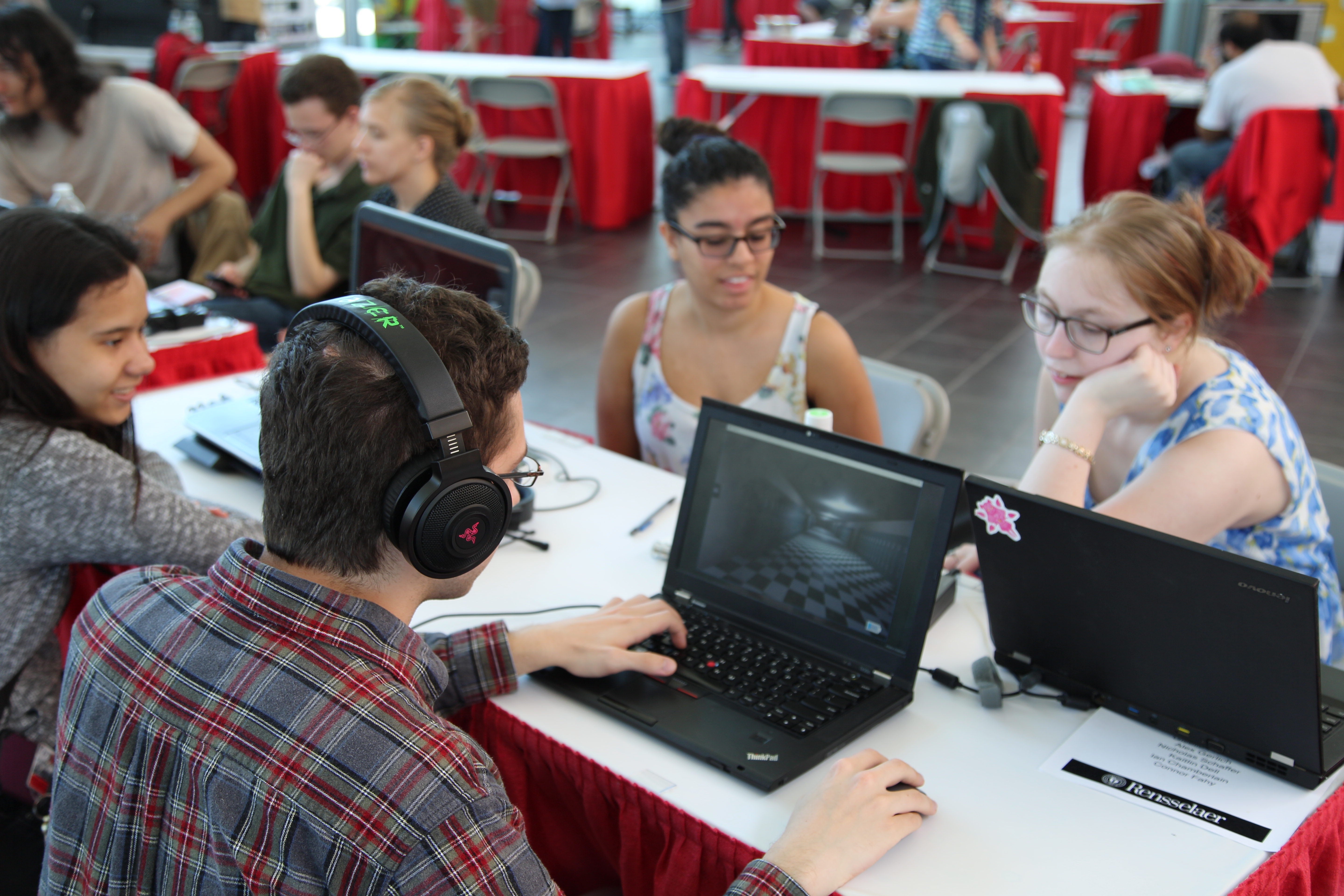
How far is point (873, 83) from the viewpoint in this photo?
227 inches

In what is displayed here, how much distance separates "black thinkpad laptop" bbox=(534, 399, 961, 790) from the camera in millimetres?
1175

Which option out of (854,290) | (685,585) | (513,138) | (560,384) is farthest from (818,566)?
(513,138)

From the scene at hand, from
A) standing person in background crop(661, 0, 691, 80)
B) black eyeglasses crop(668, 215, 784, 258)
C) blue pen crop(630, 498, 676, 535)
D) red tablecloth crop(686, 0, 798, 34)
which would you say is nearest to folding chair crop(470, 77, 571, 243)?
black eyeglasses crop(668, 215, 784, 258)

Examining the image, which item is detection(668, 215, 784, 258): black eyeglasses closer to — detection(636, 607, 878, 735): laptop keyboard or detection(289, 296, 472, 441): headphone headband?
detection(636, 607, 878, 735): laptop keyboard

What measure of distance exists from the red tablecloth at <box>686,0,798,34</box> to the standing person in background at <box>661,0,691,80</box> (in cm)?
68

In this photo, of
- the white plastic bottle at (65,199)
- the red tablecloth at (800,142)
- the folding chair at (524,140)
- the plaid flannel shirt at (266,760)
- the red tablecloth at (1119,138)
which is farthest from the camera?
the red tablecloth at (800,142)

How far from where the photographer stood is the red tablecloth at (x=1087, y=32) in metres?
A: 9.41

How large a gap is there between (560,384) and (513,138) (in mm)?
2747

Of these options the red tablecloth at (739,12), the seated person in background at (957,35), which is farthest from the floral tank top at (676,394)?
the red tablecloth at (739,12)

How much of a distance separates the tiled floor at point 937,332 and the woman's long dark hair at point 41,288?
7.36 ft

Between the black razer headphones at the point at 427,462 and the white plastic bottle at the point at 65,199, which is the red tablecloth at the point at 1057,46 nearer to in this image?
the white plastic bottle at the point at 65,199

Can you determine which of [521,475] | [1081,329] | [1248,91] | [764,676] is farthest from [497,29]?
[521,475]

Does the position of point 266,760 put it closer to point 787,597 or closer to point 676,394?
point 787,597

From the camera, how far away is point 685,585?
142 cm
